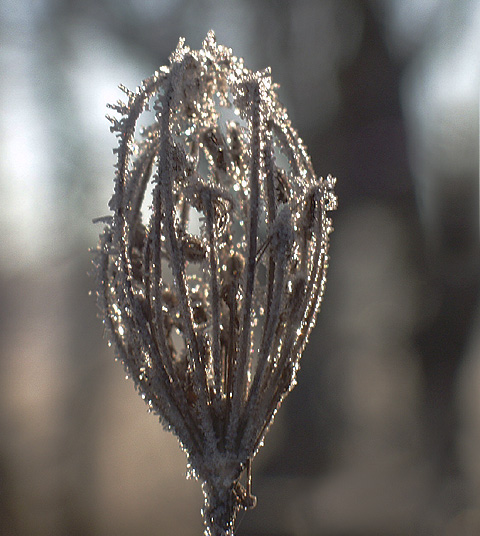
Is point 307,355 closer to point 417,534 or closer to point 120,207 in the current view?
point 417,534

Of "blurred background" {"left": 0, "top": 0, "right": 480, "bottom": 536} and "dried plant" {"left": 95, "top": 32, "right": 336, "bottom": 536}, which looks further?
"blurred background" {"left": 0, "top": 0, "right": 480, "bottom": 536}

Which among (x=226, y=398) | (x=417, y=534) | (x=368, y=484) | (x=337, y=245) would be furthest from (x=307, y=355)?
(x=226, y=398)

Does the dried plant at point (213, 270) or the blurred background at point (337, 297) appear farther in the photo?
the blurred background at point (337, 297)

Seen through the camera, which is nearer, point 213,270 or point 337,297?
point 213,270
